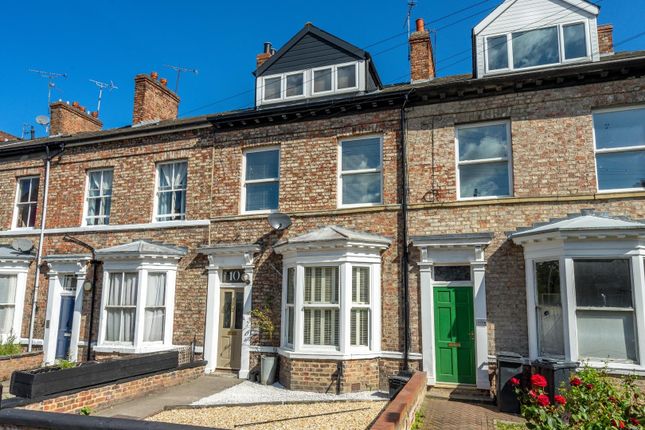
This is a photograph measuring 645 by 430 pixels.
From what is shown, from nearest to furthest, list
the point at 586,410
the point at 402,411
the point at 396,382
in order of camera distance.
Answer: the point at 586,410 → the point at 402,411 → the point at 396,382

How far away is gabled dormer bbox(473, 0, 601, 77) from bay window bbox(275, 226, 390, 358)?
5.37 m

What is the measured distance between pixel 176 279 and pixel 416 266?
6.52 metres

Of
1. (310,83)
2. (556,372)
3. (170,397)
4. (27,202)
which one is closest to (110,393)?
(170,397)

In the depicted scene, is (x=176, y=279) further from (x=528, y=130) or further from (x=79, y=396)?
(x=528, y=130)

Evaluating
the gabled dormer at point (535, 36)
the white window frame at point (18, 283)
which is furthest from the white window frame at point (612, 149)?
the white window frame at point (18, 283)

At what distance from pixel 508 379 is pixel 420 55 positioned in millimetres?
8611

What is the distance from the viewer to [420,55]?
12898 mm

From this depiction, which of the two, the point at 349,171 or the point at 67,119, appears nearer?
the point at 349,171

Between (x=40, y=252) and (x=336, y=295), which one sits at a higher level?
(x=40, y=252)

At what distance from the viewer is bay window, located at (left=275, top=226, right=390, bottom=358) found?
1041 centimetres

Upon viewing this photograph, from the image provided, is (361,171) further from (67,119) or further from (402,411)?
(67,119)

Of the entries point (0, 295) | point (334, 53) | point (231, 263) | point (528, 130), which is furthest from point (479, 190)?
point (0, 295)

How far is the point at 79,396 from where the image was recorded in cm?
827

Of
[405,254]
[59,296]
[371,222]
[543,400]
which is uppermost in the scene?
[371,222]
